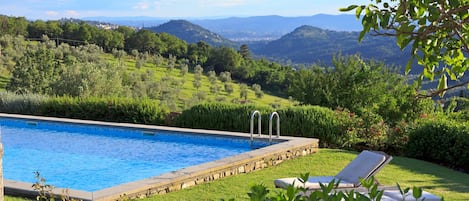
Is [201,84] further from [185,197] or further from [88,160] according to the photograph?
[185,197]

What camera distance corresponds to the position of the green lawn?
721 cm

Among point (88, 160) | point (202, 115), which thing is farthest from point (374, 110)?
point (88, 160)

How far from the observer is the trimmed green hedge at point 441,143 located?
994 cm

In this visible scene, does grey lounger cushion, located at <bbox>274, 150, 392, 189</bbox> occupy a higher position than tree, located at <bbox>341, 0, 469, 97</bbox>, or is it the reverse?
tree, located at <bbox>341, 0, 469, 97</bbox>

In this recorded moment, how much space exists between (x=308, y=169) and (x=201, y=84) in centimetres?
3512

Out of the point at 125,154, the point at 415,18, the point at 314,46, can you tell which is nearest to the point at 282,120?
the point at 125,154

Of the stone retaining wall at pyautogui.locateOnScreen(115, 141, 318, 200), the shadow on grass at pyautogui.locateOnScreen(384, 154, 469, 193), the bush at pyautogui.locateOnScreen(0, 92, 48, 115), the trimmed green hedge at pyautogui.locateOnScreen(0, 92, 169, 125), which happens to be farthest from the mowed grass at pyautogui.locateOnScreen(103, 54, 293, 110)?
the shadow on grass at pyautogui.locateOnScreen(384, 154, 469, 193)

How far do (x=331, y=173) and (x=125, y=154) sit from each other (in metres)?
4.68

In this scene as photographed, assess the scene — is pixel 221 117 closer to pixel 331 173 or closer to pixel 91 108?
pixel 91 108

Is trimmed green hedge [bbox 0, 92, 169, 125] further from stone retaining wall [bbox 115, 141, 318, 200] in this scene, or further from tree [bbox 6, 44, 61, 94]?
tree [bbox 6, 44, 61, 94]

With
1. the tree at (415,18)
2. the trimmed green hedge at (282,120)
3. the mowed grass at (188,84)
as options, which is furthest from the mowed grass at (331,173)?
the mowed grass at (188,84)

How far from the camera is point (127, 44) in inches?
2003

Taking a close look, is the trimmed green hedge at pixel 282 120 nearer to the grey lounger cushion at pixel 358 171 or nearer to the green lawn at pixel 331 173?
the green lawn at pixel 331 173

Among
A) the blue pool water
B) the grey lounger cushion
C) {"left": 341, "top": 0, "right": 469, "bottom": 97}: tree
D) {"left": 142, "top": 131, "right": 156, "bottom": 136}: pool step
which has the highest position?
{"left": 341, "top": 0, "right": 469, "bottom": 97}: tree
